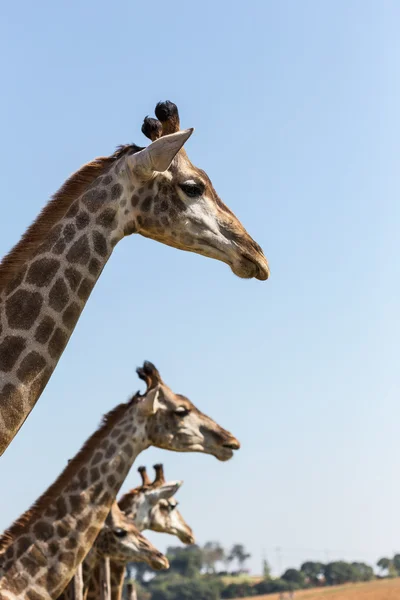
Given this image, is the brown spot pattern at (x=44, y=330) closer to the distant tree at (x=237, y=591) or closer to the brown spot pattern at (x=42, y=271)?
the brown spot pattern at (x=42, y=271)

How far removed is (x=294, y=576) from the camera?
10000cm

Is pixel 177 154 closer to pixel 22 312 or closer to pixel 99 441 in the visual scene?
pixel 22 312

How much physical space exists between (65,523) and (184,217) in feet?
14.8

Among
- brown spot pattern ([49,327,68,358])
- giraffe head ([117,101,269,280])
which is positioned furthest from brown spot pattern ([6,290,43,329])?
giraffe head ([117,101,269,280])

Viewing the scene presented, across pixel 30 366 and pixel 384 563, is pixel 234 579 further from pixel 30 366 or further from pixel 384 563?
pixel 30 366

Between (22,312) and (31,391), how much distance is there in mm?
462

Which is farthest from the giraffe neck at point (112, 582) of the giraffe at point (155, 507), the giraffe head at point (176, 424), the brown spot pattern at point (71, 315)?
the brown spot pattern at point (71, 315)

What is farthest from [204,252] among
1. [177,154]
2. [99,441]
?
[99,441]

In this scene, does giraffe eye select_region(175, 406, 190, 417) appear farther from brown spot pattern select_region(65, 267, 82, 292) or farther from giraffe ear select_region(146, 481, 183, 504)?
brown spot pattern select_region(65, 267, 82, 292)

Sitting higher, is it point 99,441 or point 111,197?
point 111,197

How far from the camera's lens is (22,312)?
18.1 ft

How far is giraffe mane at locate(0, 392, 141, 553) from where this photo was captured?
9.50 metres

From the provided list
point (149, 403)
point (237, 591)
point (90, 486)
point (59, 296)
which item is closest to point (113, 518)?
point (149, 403)

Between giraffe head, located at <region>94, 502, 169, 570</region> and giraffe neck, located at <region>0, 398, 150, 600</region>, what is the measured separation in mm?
1856
